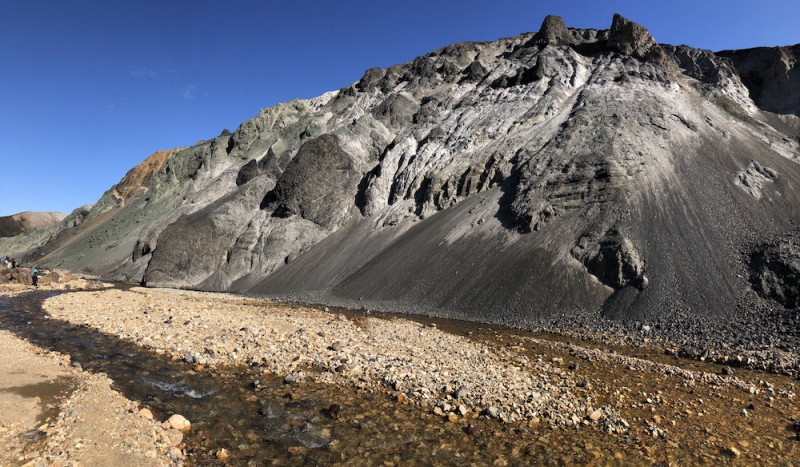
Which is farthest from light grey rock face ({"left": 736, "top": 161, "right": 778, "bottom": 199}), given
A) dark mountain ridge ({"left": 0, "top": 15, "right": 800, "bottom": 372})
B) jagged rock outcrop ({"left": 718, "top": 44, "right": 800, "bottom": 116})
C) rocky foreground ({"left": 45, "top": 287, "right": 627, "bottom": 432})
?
rocky foreground ({"left": 45, "top": 287, "right": 627, "bottom": 432})

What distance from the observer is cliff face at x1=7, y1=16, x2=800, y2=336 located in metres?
27.2

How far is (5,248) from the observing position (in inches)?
3831

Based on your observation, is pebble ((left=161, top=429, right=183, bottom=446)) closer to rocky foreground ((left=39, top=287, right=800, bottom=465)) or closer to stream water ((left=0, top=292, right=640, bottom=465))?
stream water ((left=0, top=292, right=640, bottom=465))

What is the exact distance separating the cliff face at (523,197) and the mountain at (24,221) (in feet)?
245

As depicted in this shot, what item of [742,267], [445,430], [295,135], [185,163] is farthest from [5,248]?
[742,267]

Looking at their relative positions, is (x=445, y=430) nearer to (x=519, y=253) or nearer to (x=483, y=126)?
(x=519, y=253)

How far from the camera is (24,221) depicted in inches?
5428

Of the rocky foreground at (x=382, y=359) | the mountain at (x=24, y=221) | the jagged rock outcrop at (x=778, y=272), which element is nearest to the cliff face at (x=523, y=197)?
the jagged rock outcrop at (x=778, y=272)

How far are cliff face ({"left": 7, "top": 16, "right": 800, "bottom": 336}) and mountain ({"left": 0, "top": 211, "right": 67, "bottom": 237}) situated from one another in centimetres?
7465

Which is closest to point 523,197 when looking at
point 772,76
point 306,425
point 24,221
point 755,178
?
point 755,178

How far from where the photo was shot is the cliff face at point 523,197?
27219 millimetres

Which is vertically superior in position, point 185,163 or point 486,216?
point 185,163

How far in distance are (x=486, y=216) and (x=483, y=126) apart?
1994 cm

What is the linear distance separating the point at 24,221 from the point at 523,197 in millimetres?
177825
